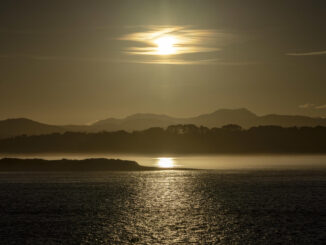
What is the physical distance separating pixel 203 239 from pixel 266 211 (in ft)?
128

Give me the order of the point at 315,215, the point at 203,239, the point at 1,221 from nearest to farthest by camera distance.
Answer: the point at 203,239
the point at 1,221
the point at 315,215

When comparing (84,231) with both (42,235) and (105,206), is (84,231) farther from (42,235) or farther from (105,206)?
(105,206)

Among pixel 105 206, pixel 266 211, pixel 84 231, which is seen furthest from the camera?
pixel 105 206

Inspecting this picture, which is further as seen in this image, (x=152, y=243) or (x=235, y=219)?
(x=235, y=219)

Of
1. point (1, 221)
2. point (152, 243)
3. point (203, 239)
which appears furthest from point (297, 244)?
point (1, 221)

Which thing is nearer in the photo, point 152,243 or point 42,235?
point 152,243

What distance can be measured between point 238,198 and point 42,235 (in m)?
75.8

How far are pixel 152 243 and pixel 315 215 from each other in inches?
1695

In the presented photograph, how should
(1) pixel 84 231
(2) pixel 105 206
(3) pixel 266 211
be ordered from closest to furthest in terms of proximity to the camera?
(1) pixel 84 231 < (3) pixel 266 211 < (2) pixel 105 206

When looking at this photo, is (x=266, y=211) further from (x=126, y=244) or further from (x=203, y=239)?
(x=126, y=244)

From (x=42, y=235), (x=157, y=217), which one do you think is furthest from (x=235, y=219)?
(x=42, y=235)

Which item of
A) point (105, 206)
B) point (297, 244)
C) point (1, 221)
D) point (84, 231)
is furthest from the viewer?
point (105, 206)

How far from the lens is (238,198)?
137250 mm

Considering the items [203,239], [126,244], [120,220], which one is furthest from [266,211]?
[126,244]
